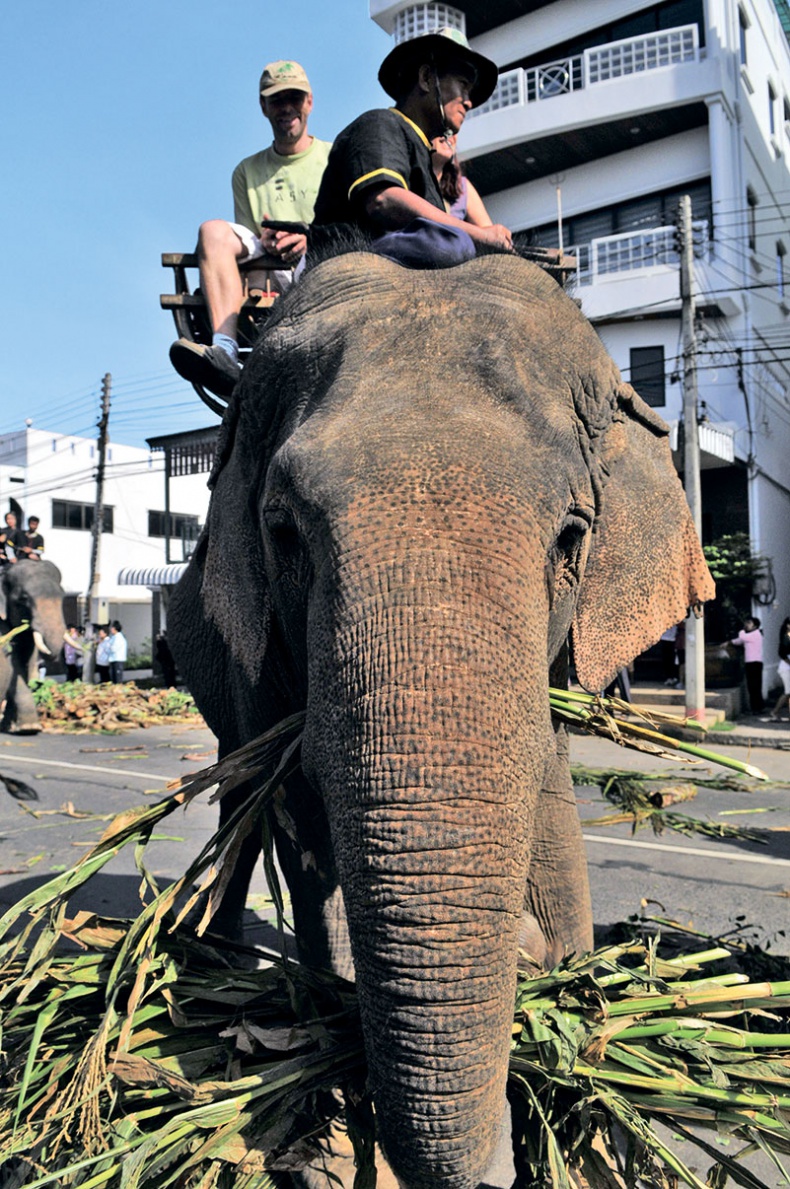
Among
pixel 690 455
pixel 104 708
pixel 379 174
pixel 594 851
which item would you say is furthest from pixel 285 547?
pixel 104 708

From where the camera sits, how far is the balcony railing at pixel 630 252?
20391mm

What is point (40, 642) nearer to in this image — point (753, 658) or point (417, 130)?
point (417, 130)

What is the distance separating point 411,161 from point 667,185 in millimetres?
20699

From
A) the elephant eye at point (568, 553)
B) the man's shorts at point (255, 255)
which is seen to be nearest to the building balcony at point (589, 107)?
the man's shorts at point (255, 255)

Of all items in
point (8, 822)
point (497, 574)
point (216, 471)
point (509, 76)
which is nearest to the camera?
point (497, 574)

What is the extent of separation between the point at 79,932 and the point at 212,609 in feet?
3.07

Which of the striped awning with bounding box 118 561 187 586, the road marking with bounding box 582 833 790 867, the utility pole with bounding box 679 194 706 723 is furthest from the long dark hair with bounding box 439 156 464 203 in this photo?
the striped awning with bounding box 118 561 187 586

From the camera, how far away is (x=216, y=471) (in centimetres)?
290

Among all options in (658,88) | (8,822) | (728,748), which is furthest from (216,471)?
(658,88)

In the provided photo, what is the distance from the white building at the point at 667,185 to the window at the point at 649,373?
0.12 feet

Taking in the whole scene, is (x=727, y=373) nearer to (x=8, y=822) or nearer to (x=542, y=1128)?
(x=8, y=822)

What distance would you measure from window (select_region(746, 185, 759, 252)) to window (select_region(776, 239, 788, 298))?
82.4 inches

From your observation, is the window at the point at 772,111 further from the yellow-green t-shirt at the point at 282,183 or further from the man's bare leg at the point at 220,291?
the man's bare leg at the point at 220,291

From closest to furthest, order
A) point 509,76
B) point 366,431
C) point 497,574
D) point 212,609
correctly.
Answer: point 497,574 < point 366,431 < point 212,609 < point 509,76
